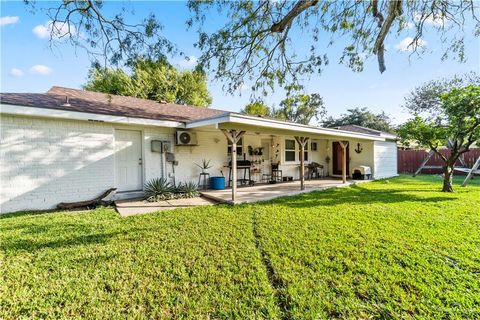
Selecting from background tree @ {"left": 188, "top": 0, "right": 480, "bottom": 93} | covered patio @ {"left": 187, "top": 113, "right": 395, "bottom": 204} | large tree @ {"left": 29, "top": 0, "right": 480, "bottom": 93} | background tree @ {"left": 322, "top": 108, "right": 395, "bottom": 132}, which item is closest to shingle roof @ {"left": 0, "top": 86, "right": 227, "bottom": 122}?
large tree @ {"left": 29, "top": 0, "right": 480, "bottom": 93}

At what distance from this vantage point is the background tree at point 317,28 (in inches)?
258

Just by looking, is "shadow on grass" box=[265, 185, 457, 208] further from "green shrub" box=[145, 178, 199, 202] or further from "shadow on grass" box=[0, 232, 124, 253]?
"shadow on grass" box=[0, 232, 124, 253]

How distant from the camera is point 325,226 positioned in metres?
4.53

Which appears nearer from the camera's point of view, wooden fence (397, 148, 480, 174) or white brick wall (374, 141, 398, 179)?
white brick wall (374, 141, 398, 179)

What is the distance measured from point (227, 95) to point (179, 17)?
10.1 ft

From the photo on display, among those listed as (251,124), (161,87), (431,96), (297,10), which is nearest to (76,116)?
(251,124)

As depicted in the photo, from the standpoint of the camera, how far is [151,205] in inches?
243

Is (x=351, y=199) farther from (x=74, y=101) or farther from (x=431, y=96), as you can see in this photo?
(x=431, y=96)

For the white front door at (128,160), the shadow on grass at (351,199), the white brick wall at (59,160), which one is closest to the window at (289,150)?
the shadow on grass at (351,199)

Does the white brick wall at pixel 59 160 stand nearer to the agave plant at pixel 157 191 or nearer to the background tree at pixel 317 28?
the agave plant at pixel 157 191

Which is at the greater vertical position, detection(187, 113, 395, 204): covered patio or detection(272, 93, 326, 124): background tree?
detection(272, 93, 326, 124): background tree

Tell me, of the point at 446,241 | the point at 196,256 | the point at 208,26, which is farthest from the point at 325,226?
the point at 208,26

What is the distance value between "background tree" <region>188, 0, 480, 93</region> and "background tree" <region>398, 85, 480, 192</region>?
119 cm

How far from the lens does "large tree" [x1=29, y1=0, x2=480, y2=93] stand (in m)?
5.67
